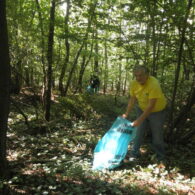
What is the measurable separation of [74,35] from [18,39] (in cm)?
218

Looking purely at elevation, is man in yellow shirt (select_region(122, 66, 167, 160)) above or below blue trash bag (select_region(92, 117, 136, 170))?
above

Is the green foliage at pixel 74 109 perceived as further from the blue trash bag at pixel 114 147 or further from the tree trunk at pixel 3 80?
the tree trunk at pixel 3 80

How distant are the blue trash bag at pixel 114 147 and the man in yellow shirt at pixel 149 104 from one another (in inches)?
11.2

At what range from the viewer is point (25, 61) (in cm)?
621

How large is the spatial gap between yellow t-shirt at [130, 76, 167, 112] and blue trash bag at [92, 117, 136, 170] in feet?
1.77

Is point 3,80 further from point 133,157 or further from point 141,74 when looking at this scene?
point 133,157

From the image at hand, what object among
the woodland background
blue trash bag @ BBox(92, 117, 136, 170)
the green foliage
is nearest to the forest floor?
the woodland background

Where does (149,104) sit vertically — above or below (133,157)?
above

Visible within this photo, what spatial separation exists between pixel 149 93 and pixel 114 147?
46.6 inches

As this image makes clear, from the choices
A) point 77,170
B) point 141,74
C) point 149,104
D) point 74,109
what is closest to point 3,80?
point 77,170

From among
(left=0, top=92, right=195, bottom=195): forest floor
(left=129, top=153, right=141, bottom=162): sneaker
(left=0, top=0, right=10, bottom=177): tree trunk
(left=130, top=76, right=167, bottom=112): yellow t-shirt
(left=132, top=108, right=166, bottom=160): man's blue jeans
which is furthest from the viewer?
Result: (left=129, top=153, right=141, bottom=162): sneaker

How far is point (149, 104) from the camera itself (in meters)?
3.72

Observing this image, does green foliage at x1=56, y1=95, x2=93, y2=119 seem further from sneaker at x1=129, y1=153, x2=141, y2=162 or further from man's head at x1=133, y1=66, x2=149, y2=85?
man's head at x1=133, y1=66, x2=149, y2=85

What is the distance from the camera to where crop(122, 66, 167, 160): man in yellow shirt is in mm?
3727
